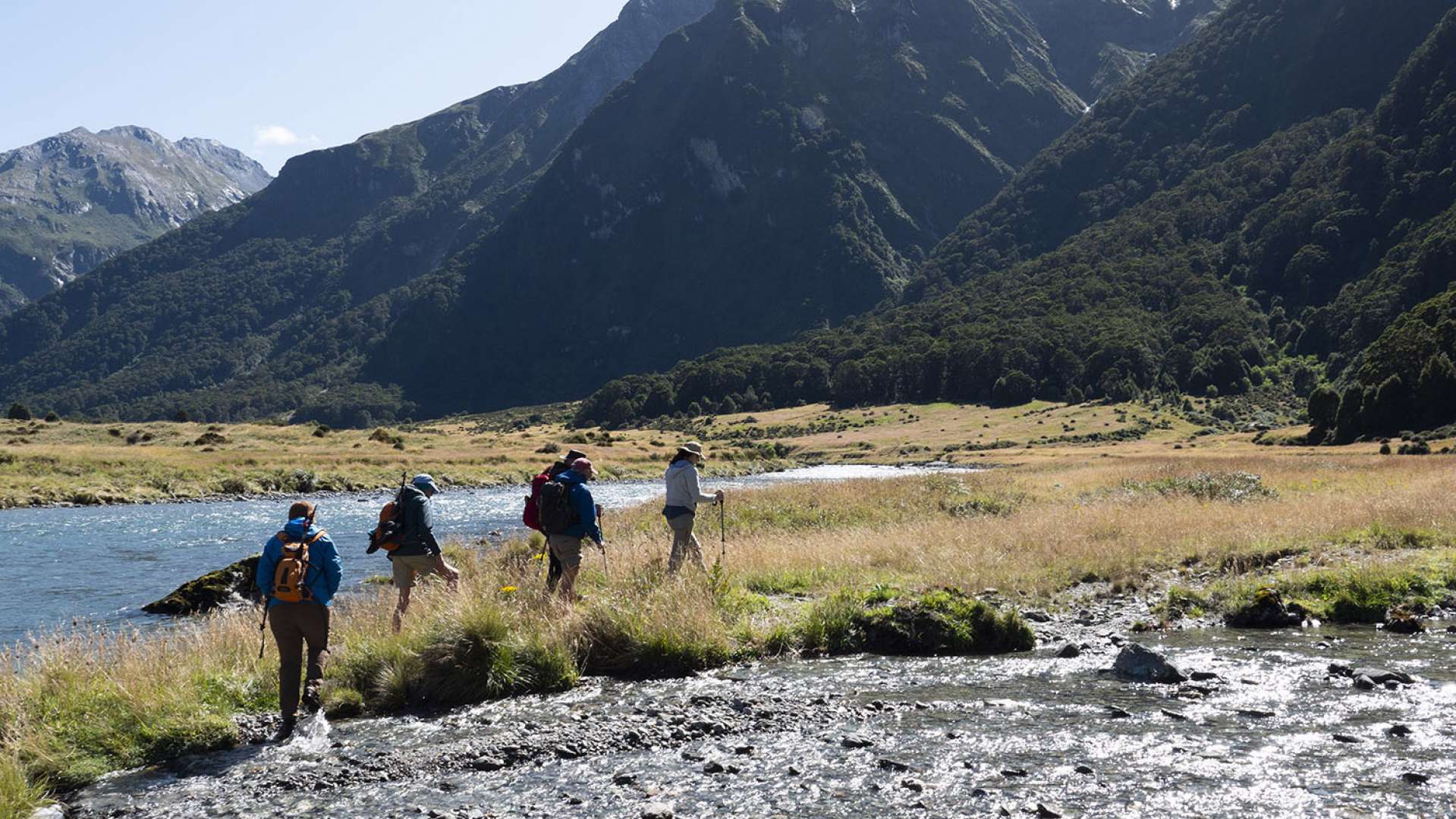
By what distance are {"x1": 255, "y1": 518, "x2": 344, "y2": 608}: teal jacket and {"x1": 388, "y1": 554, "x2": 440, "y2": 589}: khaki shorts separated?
12.3 feet

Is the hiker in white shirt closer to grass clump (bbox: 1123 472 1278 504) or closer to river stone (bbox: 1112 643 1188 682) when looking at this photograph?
river stone (bbox: 1112 643 1188 682)

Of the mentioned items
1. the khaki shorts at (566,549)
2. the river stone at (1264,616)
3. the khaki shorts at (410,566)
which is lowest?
the river stone at (1264,616)

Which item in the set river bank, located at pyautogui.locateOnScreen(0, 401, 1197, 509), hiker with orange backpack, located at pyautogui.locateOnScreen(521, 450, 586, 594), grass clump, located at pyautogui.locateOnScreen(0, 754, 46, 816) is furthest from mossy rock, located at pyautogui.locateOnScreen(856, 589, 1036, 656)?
river bank, located at pyautogui.locateOnScreen(0, 401, 1197, 509)

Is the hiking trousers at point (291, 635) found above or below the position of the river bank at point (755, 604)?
above

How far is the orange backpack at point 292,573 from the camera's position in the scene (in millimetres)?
9938

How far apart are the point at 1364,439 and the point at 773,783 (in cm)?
6415

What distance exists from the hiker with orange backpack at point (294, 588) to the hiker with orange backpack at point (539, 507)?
3.40 meters

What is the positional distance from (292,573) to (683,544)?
6.63 meters

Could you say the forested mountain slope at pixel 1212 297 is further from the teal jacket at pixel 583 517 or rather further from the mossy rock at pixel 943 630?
the teal jacket at pixel 583 517

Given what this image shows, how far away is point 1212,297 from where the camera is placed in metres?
155

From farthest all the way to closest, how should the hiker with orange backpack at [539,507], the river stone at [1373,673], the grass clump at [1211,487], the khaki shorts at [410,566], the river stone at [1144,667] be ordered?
the grass clump at [1211,487] → the khaki shorts at [410,566] → the hiker with orange backpack at [539,507] → the river stone at [1144,667] → the river stone at [1373,673]

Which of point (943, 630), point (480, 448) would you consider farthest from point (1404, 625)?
point (480, 448)

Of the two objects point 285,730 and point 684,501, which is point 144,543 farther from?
point 285,730

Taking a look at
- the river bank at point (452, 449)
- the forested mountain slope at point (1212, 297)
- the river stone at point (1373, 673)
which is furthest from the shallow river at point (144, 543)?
the forested mountain slope at point (1212, 297)
